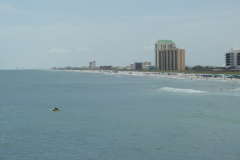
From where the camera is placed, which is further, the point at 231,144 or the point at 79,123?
the point at 79,123

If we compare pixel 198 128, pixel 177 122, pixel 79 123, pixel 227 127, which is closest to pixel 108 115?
pixel 79 123

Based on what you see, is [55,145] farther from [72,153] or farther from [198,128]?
[198,128]

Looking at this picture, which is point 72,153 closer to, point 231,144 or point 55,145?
point 55,145

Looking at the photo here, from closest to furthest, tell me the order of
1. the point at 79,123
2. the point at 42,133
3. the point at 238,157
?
the point at 238,157, the point at 42,133, the point at 79,123

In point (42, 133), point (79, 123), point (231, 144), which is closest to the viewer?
point (231, 144)

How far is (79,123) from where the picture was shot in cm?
4184

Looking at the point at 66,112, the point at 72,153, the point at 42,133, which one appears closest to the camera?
the point at 72,153

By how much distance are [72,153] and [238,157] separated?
16.1m

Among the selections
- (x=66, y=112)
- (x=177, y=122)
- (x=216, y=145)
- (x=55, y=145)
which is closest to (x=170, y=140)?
(x=216, y=145)

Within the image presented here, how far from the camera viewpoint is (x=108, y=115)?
48344 mm

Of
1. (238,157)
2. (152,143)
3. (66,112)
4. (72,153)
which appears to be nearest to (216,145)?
(238,157)

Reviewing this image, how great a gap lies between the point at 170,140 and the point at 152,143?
242 centimetres

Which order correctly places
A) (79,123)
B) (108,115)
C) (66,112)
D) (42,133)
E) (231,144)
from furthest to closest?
1. (66,112)
2. (108,115)
3. (79,123)
4. (42,133)
5. (231,144)

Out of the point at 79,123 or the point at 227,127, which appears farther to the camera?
the point at 79,123
